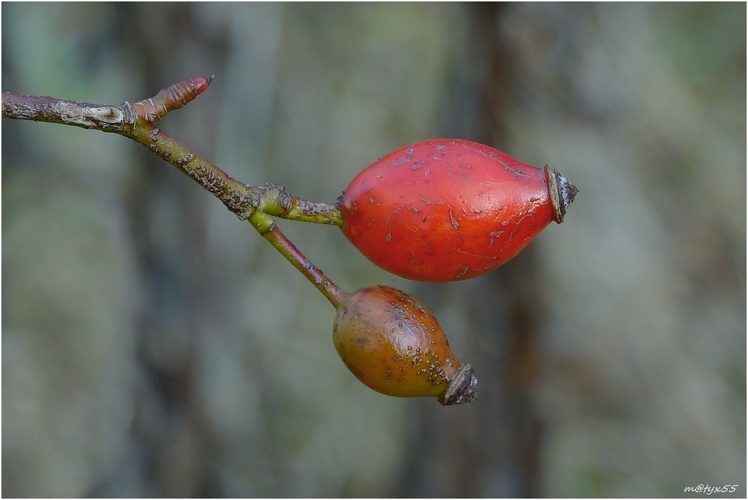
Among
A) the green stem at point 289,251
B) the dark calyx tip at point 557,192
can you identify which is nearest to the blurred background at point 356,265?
the green stem at point 289,251

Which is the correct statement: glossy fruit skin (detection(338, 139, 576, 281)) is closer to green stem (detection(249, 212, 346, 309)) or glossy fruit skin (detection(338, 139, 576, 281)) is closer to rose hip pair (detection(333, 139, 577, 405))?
rose hip pair (detection(333, 139, 577, 405))

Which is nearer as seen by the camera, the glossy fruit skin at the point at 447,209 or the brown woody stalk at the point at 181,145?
the brown woody stalk at the point at 181,145

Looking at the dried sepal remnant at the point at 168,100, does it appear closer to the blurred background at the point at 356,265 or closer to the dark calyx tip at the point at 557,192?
the dark calyx tip at the point at 557,192

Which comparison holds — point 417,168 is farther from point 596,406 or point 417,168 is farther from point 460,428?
point 596,406

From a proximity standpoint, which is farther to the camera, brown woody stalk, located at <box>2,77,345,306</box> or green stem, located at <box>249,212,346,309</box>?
green stem, located at <box>249,212,346,309</box>

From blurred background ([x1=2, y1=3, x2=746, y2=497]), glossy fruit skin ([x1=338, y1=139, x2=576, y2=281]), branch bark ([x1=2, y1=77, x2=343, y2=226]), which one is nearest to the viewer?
branch bark ([x1=2, y1=77, x2=343, y2=226])

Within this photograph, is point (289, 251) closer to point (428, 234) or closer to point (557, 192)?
point (428, 234)

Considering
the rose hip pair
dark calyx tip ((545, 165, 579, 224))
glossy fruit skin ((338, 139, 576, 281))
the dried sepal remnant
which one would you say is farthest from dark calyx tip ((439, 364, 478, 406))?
the dried sepal remnant
